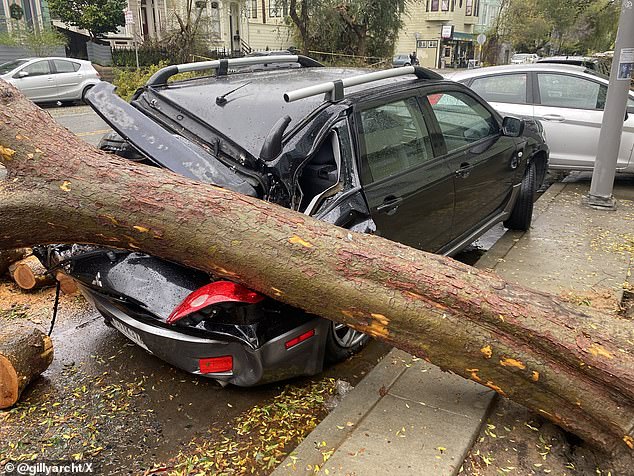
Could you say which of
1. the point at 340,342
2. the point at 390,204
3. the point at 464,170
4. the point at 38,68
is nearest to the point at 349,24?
the point at 38,68

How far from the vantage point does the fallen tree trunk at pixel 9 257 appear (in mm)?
4429

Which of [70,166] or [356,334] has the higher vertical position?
[70,166]

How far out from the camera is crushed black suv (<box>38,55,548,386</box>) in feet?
9.24

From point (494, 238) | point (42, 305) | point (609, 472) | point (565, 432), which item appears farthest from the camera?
point (494, 238)

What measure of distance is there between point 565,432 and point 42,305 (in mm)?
3746

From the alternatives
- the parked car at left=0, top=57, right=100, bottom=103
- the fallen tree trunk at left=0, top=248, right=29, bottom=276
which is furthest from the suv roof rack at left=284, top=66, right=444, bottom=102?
the parked car at left=0, top=57, right=100, bottom=103

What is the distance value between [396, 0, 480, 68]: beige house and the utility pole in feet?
Answer: 137

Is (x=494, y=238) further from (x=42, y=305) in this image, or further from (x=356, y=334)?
(x=42, y=305)

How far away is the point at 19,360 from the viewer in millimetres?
3068

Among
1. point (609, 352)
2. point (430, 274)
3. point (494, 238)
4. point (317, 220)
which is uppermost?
point (317, 220)

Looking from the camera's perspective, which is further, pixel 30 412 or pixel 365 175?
pixel 365 175

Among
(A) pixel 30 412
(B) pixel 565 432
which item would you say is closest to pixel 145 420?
(A) pixel 30 412

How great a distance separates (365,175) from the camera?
133 inches

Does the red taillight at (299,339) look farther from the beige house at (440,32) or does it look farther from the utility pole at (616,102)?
the beige house at (440,32)
